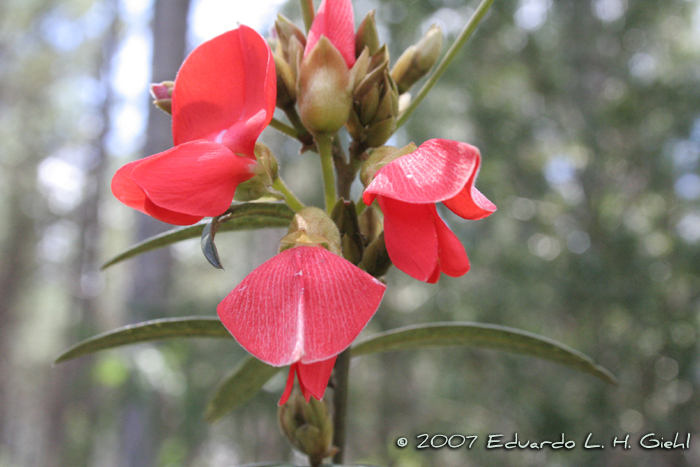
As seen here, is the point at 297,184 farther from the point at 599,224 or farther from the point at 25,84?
the point at 25,84

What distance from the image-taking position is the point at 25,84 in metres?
10.5

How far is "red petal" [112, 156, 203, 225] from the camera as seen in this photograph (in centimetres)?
41

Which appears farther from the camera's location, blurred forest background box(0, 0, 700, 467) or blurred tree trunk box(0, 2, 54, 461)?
blurred tree trunk box(0, 2, 54, 461)

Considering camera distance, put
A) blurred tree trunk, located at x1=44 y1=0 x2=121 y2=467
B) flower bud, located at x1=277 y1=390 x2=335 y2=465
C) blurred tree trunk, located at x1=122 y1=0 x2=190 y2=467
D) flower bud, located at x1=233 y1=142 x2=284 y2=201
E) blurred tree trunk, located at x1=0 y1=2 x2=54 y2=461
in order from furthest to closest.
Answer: blurred tree trunk, located at x1=0 y1=2 x2=54 y2=461
blurred tree trunk, located at x1=44 y1=0 x2=121 y2=467
blurred tree trunk, located at x1=122 y1=0 x2=190 y2=467
flower bud, located at x1=277 y1=390 x2=335 y2=465
flower bud, located at x1=233 y1=142 x2=284 y2=201

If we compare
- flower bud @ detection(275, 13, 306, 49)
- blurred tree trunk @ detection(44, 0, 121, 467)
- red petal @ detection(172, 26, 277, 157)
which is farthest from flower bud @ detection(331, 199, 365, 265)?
blurred tree trunk @ detection(44, 0, 121, 467)

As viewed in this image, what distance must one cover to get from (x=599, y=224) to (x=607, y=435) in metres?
1.33

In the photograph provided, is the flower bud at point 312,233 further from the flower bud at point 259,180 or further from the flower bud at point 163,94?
the flower bud at point 163,94

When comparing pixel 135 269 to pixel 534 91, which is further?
pixel 534 91

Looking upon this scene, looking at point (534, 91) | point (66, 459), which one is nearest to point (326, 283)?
point (534, 91)

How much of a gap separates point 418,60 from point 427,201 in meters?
0.31

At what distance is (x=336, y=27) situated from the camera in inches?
19.6

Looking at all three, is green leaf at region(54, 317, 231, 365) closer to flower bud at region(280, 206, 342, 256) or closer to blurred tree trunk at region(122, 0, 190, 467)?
flower bud at region(280, 206, 342, 256)

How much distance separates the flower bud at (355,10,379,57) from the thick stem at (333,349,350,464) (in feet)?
1.07

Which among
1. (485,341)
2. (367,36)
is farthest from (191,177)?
(485,341)
